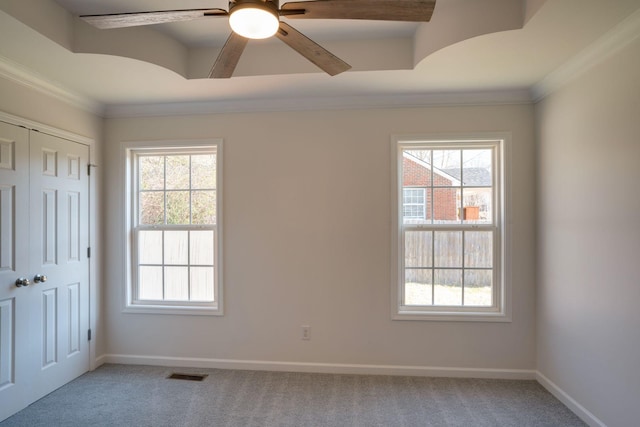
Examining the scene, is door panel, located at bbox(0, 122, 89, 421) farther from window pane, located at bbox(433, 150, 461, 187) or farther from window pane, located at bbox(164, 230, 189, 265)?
window pane, located at bbox(433, 150, 461, 187)

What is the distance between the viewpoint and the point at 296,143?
3016mm

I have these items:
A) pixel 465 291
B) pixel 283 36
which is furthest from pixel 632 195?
pixel 283 36

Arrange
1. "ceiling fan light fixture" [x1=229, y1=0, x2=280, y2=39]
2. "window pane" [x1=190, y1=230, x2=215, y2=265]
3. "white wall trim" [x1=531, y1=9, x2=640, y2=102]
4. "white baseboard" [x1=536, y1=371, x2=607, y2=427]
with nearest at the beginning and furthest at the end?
1. "ceiling fan light fixture" [x1=229, y1=0, x2=280, y2=39]
2. "white wall trim" [x1=531, y1=9, x2=640, y2=102]
3. "white baseboard" [x1=536, y1=371, x2=607, y2=427]
4. "window pane" [x1=190, y1=230, x2=215, y2=265]

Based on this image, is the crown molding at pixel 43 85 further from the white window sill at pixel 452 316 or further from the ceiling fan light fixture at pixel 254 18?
the white window sill at pixel 452 316

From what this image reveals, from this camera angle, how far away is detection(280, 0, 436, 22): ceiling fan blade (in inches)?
47.9

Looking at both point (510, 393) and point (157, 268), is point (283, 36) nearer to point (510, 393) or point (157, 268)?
point (157, 268)

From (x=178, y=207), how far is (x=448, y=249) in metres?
2.58

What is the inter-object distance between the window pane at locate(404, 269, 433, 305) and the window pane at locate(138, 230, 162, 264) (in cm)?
238

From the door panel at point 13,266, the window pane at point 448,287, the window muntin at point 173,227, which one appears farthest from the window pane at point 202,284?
the window pane at point 448,287

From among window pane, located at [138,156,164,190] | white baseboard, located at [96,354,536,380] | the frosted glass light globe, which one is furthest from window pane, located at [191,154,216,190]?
the frosted glass light globe

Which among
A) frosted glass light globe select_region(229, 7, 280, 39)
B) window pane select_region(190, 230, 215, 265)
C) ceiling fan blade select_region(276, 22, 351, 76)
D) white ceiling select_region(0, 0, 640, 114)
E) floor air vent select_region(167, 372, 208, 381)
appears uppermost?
white ceiling select_region(0, 0, 640, 114)

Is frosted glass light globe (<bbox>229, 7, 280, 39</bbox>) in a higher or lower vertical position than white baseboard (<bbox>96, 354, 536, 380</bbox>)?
higher

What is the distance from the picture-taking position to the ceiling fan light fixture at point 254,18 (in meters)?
1.22

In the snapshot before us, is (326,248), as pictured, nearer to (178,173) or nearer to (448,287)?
(448,287)
